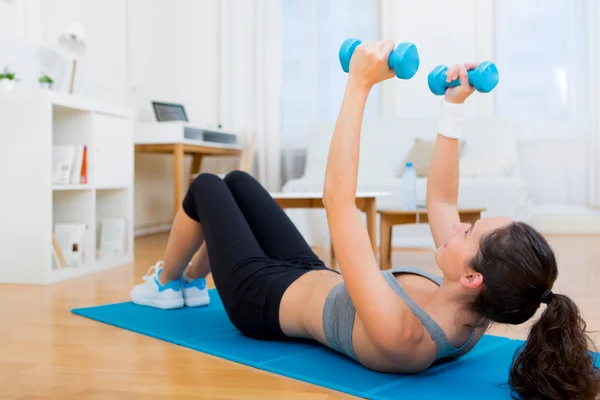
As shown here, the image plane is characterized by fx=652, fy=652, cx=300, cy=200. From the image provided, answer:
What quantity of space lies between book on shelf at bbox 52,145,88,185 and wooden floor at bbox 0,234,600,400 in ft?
2.06

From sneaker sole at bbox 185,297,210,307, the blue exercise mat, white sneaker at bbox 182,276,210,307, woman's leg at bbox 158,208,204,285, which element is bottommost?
the blue exercise mat

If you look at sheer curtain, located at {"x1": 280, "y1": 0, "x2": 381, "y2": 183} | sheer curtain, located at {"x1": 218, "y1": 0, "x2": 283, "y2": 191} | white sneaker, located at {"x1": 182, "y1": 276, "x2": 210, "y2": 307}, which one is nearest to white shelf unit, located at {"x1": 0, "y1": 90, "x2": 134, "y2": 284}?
white sneaker, located at {"x1": 182, "y1": 276, "x2": 210, "y2": 307}

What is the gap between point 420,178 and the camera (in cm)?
446

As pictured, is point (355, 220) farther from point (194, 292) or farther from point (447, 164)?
point (194, 292)

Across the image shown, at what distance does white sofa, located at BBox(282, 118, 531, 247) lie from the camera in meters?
4.22

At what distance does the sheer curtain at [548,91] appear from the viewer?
5133 mm

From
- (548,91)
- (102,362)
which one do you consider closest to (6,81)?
(102,362)

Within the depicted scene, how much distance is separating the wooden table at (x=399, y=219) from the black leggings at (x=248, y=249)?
1492mm

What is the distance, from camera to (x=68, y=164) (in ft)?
10.0

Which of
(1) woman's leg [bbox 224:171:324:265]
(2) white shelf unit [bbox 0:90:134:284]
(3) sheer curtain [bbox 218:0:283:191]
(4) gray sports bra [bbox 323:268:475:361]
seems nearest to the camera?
(4) gray sports bra [bbox 323:268:475:361]

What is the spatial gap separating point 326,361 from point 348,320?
0.19m

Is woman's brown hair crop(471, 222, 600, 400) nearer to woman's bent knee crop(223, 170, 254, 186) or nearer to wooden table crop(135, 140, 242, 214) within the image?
woman's bent knee crop(223, 170, 254, 186)

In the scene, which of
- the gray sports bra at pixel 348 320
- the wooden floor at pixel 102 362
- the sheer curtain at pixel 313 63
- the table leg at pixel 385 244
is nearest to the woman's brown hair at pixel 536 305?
the gray sports bra at pixel 348 320

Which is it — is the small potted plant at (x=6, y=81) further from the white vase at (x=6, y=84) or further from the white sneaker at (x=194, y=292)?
the white sneaker at (x=194, y=292)
